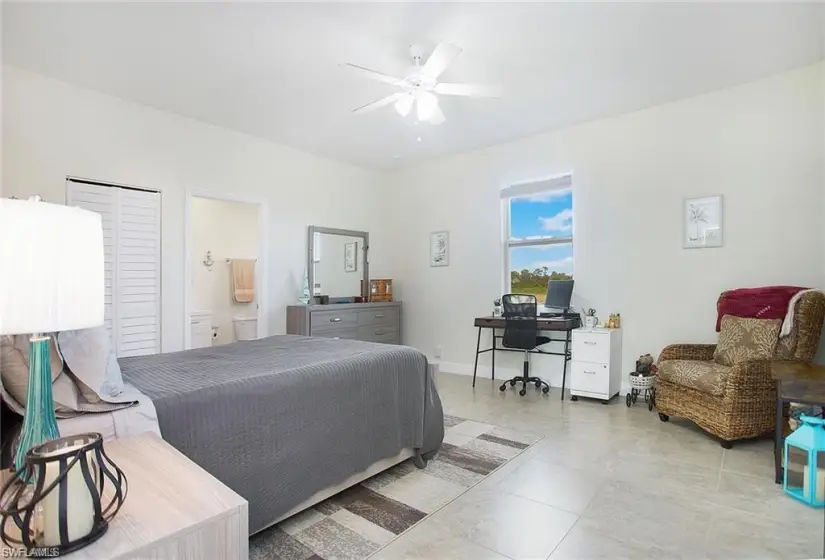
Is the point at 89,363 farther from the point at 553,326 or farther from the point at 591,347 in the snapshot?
the point at 591,347

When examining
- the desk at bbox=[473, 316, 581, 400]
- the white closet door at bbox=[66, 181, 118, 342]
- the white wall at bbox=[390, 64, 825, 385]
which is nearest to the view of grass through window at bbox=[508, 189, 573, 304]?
the white wall at bbox=[390, 64, 825, 385]

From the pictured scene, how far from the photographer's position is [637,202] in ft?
13.8

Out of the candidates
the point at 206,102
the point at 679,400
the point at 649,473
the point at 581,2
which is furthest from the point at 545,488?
the point at 206,102

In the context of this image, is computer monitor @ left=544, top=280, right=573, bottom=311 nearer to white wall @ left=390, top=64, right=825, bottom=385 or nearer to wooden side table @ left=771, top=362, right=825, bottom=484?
white wall @ left=390, top=64, right=825, bottom=385

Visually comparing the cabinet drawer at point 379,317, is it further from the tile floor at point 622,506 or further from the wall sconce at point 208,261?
the tile floor at point 622,506

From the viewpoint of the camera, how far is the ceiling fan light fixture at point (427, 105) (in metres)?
3.17

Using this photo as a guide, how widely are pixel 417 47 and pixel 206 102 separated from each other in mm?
2091

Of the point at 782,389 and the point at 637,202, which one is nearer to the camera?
the point at 782,389

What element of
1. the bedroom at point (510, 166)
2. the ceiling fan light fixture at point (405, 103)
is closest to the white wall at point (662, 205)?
the bedroom at point (510, 166)

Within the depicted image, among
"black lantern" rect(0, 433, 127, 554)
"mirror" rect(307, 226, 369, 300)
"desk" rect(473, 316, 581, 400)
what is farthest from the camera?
"mirror" rect(307, 226, 369, 300)

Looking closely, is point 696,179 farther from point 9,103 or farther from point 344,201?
point 9,103

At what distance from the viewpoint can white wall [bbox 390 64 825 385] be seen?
344 centimetres

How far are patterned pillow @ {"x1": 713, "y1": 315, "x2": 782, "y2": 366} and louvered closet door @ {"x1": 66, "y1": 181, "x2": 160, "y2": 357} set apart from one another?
4780 mm

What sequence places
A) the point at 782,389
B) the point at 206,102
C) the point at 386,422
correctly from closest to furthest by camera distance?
the point at 782,389 → the point at 386,422 → the point at 206,102
